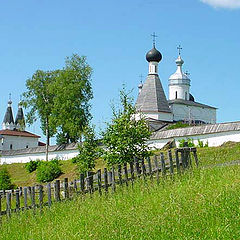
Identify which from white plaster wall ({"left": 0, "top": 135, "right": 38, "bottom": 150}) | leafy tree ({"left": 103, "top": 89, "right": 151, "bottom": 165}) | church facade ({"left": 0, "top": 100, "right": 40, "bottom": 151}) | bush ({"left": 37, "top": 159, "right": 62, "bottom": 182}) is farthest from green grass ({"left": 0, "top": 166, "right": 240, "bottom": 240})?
white plaster wall ({"left": 0, "top": 135, "right": 38, "bottom": 150})

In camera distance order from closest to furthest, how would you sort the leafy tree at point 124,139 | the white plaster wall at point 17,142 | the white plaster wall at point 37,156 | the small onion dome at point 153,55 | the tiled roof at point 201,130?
the leafy tree at point 124,139 → the tiled roof at point 201,130 → the white plaster wall at point 37,156 → the small onion dome at point 153,55 → the white plaster wall at point 17,142

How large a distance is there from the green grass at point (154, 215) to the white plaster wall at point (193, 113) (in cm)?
5152

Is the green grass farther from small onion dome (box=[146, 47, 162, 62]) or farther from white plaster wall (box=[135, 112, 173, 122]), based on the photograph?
small onion dome (box=[146, 47, 162, 62])

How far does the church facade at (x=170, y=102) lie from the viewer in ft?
173

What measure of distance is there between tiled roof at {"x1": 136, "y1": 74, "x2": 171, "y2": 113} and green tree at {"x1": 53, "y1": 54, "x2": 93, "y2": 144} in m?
8.55

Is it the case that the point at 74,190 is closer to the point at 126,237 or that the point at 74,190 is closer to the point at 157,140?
the point at 126,237

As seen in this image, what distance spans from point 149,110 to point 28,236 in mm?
43870

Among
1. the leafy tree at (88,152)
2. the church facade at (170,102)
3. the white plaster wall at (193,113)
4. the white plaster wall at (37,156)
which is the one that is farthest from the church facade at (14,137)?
the leafy tree at (88,152)

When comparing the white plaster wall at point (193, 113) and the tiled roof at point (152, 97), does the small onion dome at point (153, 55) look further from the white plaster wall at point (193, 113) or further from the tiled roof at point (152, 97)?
the white plaster wall at point (193, 113)

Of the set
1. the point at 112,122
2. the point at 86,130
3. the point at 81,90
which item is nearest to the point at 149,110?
the point at 81,90

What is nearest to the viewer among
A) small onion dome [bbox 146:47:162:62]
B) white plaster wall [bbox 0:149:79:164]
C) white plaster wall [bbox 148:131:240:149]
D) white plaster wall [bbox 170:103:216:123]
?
white plaster wall [bbox 148:131:240:149]

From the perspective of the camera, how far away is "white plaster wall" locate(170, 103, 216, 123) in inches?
2460

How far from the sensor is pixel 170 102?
62844 millimetres

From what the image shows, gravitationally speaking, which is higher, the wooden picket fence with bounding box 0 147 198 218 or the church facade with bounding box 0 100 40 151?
the church facade with bounding box 0 100 40 151
